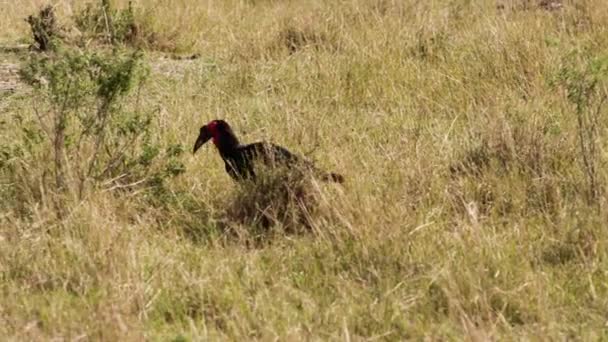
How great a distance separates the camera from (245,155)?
17.7 feet

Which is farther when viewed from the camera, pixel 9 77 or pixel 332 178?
pixel 9 77

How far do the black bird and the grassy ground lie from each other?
11 centimetres

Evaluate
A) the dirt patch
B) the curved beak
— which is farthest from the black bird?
the dirt patch

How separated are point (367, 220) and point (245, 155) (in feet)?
3.55

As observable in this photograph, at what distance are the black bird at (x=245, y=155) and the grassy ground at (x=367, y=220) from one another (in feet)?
0.36

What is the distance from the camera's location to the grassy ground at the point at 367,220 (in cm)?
392

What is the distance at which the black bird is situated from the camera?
16.9 ft

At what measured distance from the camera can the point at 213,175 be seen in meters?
5.66

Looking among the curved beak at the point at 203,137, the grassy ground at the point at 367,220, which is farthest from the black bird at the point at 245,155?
the grassy ground at the point at 367,220

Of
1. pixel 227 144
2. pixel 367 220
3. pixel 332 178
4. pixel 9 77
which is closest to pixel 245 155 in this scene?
pixel 227 144

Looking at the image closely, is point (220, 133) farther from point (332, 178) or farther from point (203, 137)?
point (332, 178)

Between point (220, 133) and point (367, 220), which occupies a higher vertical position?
point (220, 133)

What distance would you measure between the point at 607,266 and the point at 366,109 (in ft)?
10.4

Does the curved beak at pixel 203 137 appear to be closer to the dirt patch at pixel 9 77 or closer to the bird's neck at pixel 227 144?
the bird's neck at pixel 227 144
